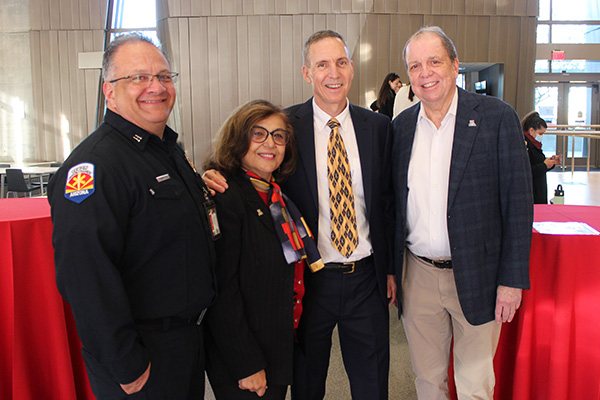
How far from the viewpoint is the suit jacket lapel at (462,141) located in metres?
1.78

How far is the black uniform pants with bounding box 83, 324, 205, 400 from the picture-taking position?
1.33 m

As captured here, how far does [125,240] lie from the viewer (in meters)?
1.30

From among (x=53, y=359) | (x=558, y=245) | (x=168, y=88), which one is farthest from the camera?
(x=53, y=359)

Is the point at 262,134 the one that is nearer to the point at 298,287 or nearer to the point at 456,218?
the point at 298,287

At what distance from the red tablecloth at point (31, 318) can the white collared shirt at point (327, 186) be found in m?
1.42

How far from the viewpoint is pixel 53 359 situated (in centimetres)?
221

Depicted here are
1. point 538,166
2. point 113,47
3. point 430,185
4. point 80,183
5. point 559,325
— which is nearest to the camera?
point 80,183

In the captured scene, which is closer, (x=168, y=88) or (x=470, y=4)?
(x=168, y=88)

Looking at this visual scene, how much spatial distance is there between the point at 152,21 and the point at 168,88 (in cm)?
1146

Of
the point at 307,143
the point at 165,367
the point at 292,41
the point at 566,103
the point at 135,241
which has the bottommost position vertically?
the point at 165,367

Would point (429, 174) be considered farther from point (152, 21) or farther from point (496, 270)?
point (152, 21)

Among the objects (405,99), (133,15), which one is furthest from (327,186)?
(133,15)

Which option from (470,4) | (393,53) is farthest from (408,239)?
(470,4)

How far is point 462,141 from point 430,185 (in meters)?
0.23
